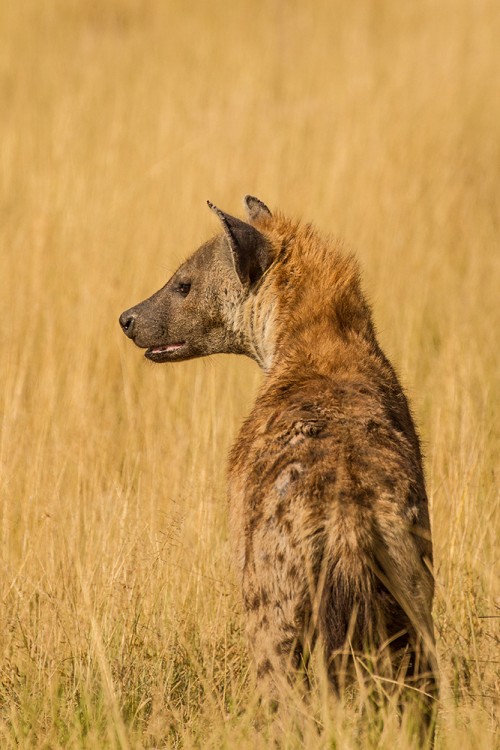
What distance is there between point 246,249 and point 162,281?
2880 millimetres

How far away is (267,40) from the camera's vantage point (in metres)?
11.1

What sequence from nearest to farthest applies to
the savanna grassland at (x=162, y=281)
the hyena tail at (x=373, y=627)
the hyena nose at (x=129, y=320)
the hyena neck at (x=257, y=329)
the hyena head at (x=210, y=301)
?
the hyena tail at (x=373, y=627) < the savanna grassland at (x=162, y=281) < the hyena neck at (x=257, y=329) < the hyena head at (x=210, y=301) < the hyena nose at (x=129, y=320)

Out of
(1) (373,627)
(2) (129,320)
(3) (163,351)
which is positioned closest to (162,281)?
(2) (129,320)

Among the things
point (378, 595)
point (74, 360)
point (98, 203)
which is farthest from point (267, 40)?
point (378, 595)

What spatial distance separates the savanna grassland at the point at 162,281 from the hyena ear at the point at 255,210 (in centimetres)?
101

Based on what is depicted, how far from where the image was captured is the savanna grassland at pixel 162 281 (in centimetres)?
358

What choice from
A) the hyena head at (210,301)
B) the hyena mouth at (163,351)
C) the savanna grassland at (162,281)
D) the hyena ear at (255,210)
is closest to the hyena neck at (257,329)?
the hyena head at (210,301)

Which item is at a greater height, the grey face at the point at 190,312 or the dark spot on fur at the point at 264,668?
the grey face at the point at 190,312

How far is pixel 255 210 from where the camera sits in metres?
4.43

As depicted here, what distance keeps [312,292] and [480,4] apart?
8.85m

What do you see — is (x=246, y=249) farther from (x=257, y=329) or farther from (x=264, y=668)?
(x=264, y=668)

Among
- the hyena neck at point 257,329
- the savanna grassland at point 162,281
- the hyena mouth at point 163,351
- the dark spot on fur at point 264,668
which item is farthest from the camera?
the hyena mouth at point 163,351

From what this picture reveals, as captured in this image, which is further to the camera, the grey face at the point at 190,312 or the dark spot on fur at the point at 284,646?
the grey face at the point at 190,312

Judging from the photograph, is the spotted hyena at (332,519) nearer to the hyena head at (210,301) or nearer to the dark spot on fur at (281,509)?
the dark spot on fur at (281,509)
